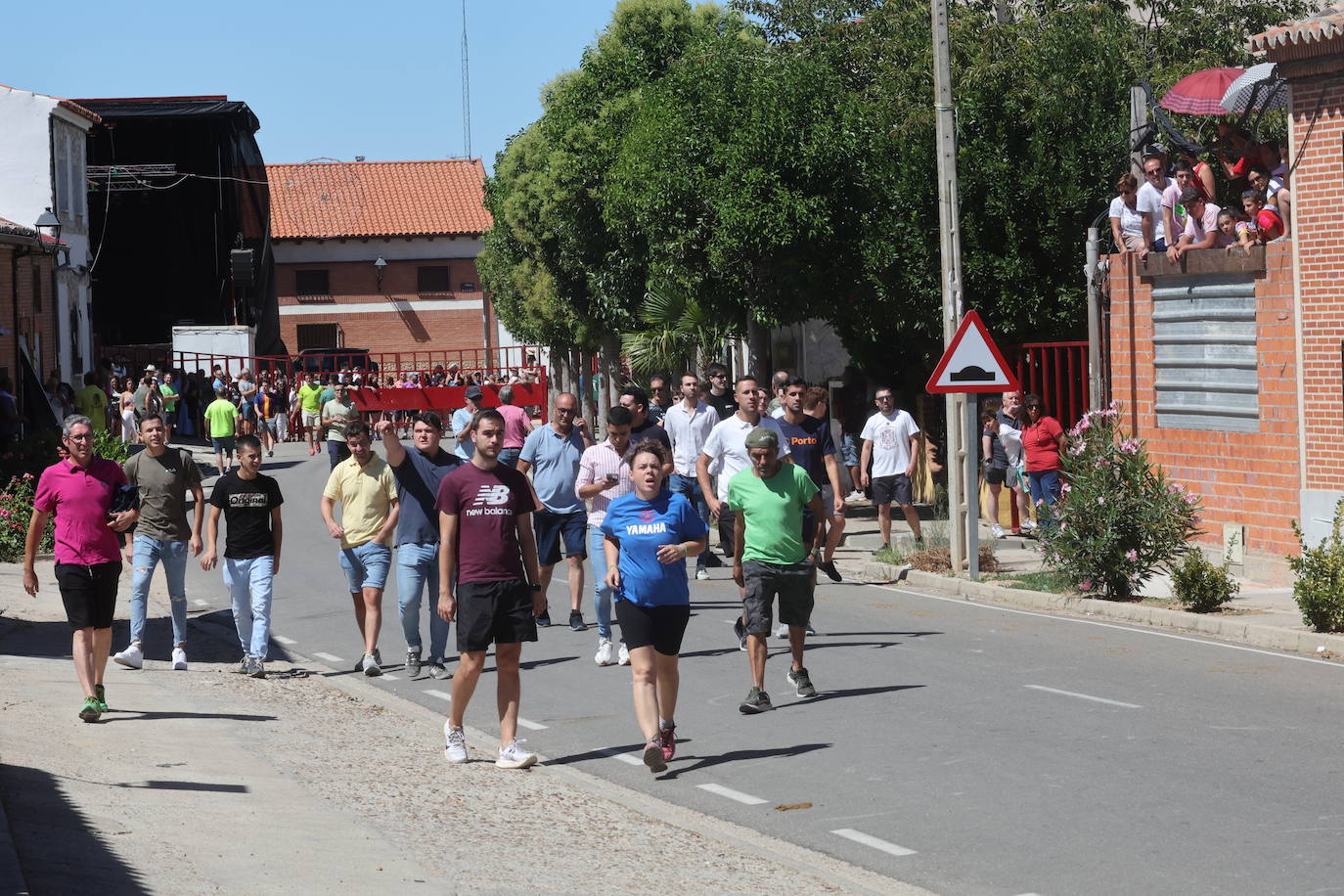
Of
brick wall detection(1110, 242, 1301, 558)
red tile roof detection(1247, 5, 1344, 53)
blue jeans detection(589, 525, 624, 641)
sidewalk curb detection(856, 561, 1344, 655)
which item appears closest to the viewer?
blue jeans detection(589, 525, 624, 641)

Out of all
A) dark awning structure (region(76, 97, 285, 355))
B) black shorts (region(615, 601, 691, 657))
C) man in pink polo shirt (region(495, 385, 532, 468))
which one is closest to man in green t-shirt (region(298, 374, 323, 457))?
dark awning structure (region(76, 97, 285, 355))

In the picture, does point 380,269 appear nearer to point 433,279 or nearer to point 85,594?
point 433,279

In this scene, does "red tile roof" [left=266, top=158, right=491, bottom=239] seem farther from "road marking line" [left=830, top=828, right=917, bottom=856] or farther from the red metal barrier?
"road marking line" [left=830, top=828, right=917, bottom=856]

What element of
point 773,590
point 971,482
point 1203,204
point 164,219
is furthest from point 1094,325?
point 164,219

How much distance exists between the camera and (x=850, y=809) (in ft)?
27.7

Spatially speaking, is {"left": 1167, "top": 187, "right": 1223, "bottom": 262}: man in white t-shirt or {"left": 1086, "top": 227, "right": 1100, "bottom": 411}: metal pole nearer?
{"left": 1167, "top": 187, "right": 1223, "bottom": 262}: man in white t-shirt

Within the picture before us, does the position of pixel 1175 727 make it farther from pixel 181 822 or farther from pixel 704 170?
pixel 704 170

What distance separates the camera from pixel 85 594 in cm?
1081

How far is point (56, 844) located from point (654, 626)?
3450mm

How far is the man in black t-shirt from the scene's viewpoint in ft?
41.1

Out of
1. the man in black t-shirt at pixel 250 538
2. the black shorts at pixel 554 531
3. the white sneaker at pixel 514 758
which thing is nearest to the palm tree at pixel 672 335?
the black shorts at pixel 554 531

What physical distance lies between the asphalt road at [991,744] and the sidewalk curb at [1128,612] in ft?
1.16

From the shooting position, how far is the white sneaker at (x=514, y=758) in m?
9.45

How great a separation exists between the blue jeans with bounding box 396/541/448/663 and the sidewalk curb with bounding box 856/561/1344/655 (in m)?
5.95
